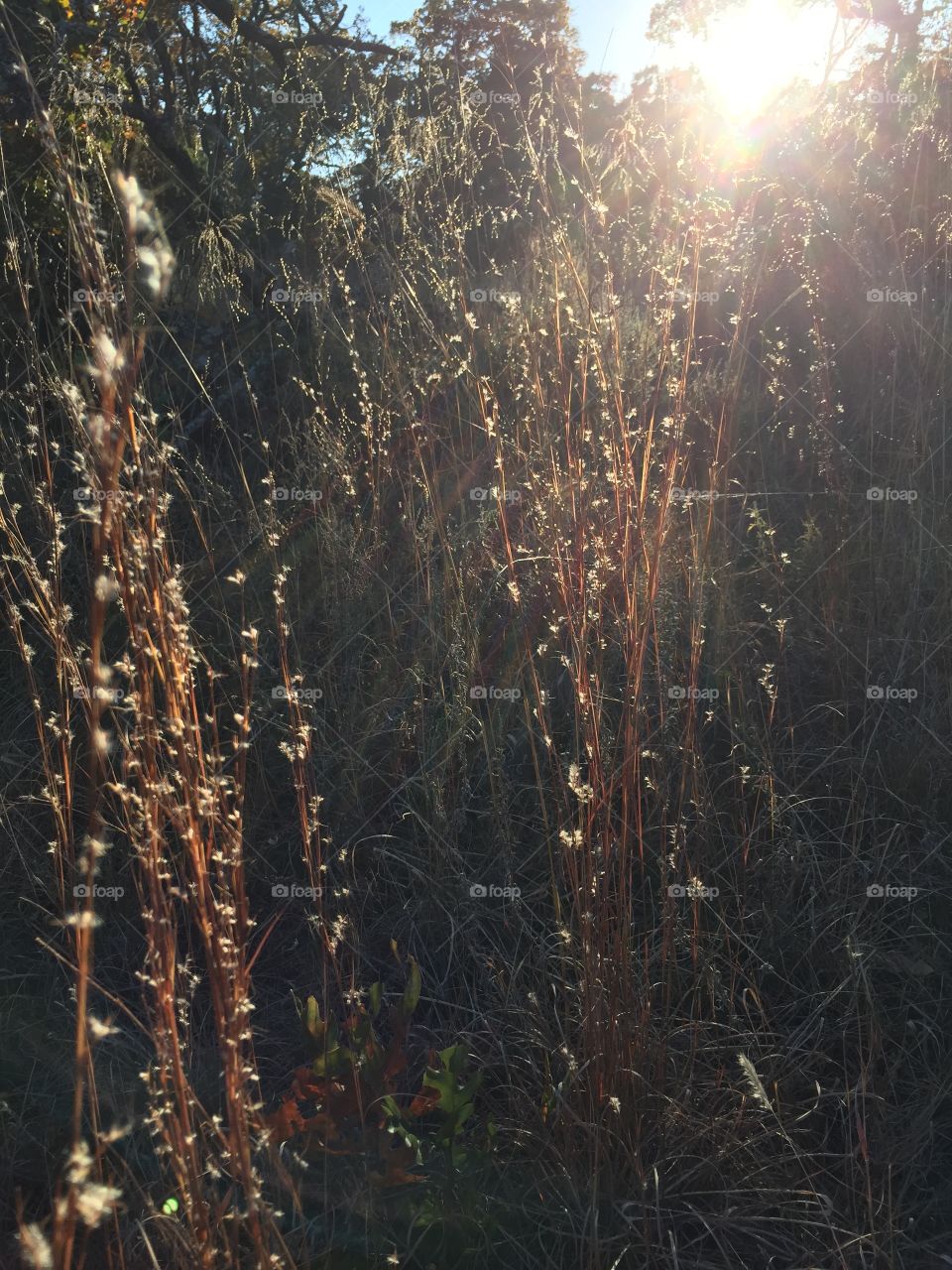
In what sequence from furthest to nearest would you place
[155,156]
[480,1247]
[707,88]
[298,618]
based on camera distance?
[155,156]
[707,88]
[298,618]
[480,1247]

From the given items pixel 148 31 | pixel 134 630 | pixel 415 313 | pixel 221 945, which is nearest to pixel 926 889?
pixel 221 945

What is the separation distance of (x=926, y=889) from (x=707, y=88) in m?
2.87

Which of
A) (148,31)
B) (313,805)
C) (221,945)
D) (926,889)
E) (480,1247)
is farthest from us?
(148,31)

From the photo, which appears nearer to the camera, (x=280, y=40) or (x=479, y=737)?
(x=479, y=737)

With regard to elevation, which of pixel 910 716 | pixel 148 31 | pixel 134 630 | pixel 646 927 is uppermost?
pixel 148 31

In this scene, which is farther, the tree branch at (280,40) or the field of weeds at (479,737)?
the tree branch at (280,40)

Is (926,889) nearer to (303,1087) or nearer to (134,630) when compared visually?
(303,1087)

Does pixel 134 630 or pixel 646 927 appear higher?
pixel 134 630

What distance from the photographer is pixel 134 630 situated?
3.37 ft

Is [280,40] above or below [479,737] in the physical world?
above

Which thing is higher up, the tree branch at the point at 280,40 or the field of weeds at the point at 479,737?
the tree branch at the point at 280,40

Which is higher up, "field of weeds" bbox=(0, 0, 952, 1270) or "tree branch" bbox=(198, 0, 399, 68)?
"tree branch" bbox=(198, 0, 399, 68)

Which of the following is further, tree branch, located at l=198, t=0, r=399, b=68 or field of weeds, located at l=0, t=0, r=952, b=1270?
tree branch, located at l=198, t=0, r=399, b=68

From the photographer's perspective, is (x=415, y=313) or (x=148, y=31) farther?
(x=148, y=31)
